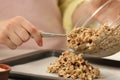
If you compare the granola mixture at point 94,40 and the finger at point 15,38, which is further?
the finger at point 15,38

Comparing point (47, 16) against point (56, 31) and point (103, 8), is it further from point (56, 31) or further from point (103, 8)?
point (103, 8)

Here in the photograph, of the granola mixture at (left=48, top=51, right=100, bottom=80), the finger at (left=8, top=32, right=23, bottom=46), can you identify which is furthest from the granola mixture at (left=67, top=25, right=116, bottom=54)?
the finger at (left=8, top=32, right=23, bottom=46)

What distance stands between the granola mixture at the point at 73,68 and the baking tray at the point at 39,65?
2 cm

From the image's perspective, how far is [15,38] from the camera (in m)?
0.94

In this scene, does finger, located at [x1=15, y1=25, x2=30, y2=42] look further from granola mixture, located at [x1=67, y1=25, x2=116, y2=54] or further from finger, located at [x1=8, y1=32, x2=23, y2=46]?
granola mixture, located at [x1=67, y1=25, x2=116, y2=54]

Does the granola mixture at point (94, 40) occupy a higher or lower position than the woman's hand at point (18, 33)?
lower

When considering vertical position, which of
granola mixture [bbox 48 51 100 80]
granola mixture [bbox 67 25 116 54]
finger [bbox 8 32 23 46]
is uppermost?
finger [bbox 8 32 23 46]

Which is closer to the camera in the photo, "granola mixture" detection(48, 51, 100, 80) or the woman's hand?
"granola mixture" detection(48, 51, 100, 80)

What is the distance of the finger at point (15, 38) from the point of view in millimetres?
938

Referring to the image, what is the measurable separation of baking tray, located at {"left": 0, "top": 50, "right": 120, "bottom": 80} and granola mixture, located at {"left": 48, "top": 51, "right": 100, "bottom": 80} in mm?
21

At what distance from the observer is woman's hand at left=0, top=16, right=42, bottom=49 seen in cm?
92

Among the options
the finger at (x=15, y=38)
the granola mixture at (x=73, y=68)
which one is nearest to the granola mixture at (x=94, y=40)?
the granola mixture at (x=73, y=68)

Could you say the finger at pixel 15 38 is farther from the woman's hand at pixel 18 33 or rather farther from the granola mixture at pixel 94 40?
the granola mixture at pixel 94 40

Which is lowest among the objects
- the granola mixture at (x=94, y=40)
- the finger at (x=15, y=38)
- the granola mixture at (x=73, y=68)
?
the granola mixture at (x=73, y=68)
